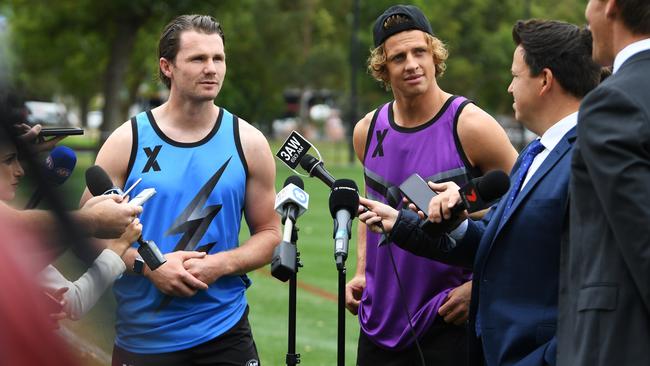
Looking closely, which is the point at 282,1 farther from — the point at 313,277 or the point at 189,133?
the point at 189,133

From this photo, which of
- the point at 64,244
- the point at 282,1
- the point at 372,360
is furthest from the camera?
the point at 282,1

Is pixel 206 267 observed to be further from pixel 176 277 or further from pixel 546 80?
pixel 546 80

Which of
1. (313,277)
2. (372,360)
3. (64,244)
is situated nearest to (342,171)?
(313,277)

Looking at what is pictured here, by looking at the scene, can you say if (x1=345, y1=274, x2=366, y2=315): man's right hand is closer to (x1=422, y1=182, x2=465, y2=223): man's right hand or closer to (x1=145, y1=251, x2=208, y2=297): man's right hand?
(x1=145, y1=251, x2=208, y2=297): man's right hand

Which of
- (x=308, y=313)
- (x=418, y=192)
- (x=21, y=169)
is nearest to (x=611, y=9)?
(x=418, y=192)

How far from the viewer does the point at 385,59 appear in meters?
5.24

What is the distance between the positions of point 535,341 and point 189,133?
1938 millimetres

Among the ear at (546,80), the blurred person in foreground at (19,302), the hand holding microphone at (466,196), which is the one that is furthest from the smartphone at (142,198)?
the blurred person in foreground at (19,302)

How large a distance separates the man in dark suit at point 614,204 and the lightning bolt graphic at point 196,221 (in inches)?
78.5

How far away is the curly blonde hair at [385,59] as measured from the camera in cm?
523

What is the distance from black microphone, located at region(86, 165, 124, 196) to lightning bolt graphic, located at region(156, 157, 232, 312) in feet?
1.89

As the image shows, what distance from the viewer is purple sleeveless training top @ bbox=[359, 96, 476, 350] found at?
191 inches

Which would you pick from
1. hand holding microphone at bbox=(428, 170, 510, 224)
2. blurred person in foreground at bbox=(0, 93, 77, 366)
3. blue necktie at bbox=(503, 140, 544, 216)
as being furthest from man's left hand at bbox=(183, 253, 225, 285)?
blurred person in foreground at bbox=(0, 93, 77, 366)

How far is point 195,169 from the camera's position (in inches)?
184
